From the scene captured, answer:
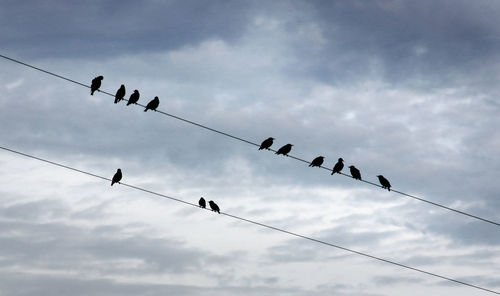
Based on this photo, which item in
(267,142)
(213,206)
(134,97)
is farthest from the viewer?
(213,206)

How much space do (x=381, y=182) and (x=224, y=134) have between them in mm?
11902

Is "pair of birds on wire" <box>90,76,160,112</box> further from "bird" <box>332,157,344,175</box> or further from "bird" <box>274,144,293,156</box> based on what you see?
"bird" <box>332,157,344,175</box>

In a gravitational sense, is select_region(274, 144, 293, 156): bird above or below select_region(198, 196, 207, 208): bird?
above

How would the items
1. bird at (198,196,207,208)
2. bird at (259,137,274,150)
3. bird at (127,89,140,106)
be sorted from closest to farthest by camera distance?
bird at (127,89,140,106) < bird at (259,137,274,150) < bird at (198,196,207,208)

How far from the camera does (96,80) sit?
24.0 meters

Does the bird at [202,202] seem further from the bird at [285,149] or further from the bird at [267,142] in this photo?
the bird at [285,149]

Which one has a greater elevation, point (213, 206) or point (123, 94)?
point (123, 94)

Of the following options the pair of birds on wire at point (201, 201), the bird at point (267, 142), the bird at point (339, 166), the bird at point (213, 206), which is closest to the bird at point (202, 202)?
the pair of birds on wire at point (201, 201)

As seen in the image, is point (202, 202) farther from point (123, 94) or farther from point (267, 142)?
point (123, 94)

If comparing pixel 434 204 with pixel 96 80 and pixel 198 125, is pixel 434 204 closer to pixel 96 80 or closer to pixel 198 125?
pixel 198 125

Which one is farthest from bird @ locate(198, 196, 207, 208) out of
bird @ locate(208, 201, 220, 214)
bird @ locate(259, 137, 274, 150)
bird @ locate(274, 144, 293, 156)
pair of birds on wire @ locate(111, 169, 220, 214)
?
bird @ locate(274, 144, 293, 156)

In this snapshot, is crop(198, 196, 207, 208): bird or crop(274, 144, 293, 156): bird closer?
crop(274, 144, 293, 156): bird

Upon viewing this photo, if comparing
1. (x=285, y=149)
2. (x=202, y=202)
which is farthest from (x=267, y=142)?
(x=202, y=202)

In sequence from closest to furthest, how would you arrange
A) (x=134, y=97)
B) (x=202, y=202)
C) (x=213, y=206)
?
(x=134, y=97)
(x=213, y=206)
(x=202, y=202)
